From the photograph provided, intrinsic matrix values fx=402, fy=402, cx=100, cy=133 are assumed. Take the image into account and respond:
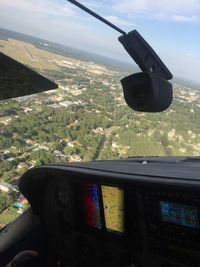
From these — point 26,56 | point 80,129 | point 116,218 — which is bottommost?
point 80,129

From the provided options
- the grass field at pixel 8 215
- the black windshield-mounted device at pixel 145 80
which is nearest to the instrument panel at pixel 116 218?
the black windshield-mounted device at pixel 145 80

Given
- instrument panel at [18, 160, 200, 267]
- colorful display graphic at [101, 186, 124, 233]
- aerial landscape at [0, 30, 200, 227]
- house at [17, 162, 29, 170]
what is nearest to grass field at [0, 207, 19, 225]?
aerial landscape at [0, 30, 200, 227]

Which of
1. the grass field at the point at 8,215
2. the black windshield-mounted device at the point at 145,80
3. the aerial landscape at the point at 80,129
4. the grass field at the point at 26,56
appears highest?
the black windshield-mounted device at the point at 145,80

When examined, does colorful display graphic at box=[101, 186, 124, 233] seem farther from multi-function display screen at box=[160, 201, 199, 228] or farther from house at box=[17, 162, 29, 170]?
house at box=[17, 162, 29, 170]

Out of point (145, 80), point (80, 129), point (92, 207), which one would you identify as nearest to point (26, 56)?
point (80, 129)

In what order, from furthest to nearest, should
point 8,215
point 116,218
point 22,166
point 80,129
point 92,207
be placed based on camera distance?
point 80,129 < point 22,166 < point 8,215 < point 92,207 < point 116,218

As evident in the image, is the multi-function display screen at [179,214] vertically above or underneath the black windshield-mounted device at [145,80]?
underneath

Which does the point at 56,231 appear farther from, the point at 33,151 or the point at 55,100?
the point at 55,100

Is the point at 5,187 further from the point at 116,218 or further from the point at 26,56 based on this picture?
the point at 26,56

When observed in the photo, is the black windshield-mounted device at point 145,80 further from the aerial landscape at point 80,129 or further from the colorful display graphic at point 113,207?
the aerial landscape at point 80,129
